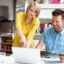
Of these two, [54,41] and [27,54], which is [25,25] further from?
[27,54]

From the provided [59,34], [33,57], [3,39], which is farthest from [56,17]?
[3,39]

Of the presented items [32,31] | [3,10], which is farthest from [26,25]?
[3,10]

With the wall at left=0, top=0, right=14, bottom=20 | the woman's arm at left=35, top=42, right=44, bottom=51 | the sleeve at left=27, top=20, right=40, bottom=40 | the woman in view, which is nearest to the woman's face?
the woman

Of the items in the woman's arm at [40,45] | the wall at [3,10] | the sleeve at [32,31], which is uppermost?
the wall at [3,10]

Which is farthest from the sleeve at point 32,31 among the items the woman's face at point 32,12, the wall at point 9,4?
the wall at point 9,4

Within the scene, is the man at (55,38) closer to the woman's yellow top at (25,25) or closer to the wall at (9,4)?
the woman's yellow top at (25,25)

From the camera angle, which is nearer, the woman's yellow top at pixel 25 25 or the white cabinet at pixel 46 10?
the woman's yellow top at pixel 25 25

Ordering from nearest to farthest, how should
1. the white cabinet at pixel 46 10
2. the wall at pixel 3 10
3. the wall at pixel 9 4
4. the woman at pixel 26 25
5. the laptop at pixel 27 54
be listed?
the laptop at pixel 27 54, the woman at pixel 26 25, the white cabinet at pixel 46 10, the wall at pixel 9 4, the wall at pixel 3 10

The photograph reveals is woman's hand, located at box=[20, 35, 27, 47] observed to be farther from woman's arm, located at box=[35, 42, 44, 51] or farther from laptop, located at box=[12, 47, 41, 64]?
laptop, located at box=[12, 47, 41, 64]

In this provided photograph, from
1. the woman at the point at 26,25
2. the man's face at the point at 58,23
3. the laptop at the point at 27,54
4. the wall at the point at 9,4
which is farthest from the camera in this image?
the wall at the point at 9,4

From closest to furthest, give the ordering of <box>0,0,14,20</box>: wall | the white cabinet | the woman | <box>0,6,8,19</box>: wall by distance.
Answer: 1. the woman
2. the white cabinet
3. <box>0,0,14,20</box>: wall
4. <box>0,6,8,19</box>: wall

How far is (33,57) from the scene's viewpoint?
158 cm

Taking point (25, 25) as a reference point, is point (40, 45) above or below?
below

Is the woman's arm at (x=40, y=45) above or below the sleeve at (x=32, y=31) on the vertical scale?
below
